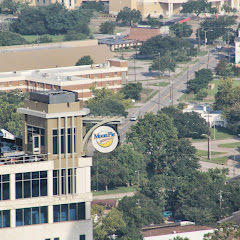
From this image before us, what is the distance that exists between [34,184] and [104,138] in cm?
653

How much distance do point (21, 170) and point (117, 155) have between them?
10983 centimetres

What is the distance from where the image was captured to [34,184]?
63.2 metres

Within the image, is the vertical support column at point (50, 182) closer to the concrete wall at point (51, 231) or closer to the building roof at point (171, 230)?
the concrete wall at point (51, 231)

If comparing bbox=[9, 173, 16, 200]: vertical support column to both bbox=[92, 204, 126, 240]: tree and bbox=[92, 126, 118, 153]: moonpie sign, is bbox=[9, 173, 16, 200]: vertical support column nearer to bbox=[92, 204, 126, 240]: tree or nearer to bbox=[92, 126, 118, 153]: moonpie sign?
bbox=[92, 126, 118, 153]: moonpie sign

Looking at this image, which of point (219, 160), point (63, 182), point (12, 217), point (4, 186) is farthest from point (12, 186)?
point (219, 160)

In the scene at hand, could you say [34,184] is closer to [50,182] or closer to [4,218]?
[50,182]

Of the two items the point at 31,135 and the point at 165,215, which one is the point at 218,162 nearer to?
the point at 165,215

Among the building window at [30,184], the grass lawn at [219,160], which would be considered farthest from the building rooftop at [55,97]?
the grass lawn at [219,160]

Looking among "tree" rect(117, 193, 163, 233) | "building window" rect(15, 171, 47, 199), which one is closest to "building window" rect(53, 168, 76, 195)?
"building window" rect(15, 171, 47, 199)

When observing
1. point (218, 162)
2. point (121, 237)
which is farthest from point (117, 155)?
point (121, 237)

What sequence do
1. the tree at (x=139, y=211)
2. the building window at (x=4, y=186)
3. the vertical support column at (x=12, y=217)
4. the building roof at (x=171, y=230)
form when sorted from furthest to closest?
1. the tree at (x=139, y=211)
2. the building roof at (x=171, y=230)
3. the vertical support column at (x=12, y=217)
4. the building window at (x=4, y=186)

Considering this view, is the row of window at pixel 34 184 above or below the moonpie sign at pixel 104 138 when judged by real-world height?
below

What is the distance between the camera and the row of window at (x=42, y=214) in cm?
6294

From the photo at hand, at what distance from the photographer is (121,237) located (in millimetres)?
122438
